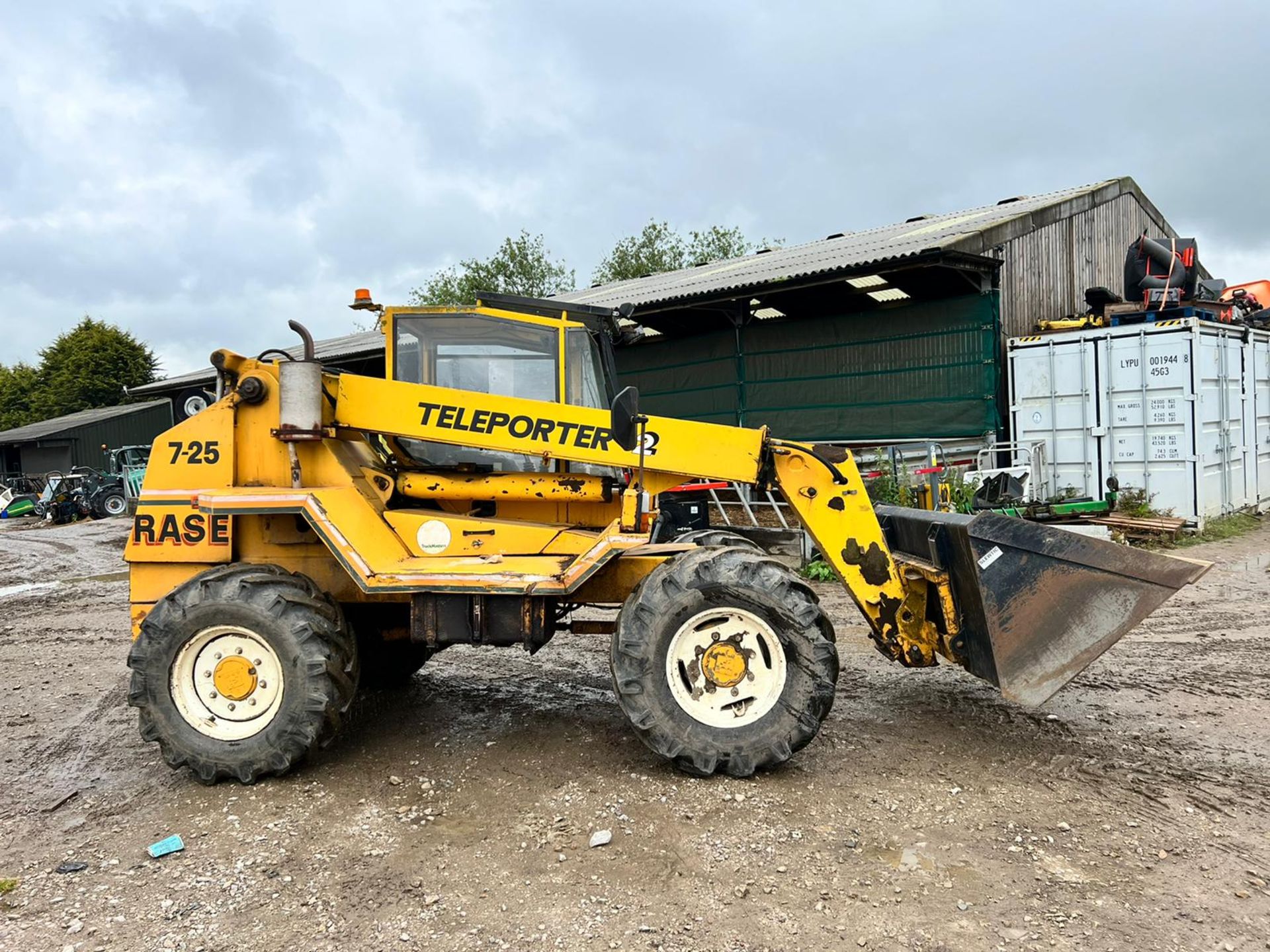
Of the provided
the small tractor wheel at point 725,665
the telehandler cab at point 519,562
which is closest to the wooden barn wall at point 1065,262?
the telehandler cab at point 519,562

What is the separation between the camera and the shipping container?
36.3 ft

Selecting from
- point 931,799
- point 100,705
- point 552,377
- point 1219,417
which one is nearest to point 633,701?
point 931,799

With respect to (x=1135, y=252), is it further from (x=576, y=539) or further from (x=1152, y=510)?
(x=576, y=539)

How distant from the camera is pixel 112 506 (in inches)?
1010

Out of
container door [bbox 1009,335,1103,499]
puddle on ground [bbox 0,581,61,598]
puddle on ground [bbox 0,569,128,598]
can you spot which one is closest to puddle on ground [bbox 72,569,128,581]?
puddle on ground [bbox 0,569,128,598]

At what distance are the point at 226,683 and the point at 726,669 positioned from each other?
2.38m

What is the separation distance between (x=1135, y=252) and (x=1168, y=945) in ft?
40.0

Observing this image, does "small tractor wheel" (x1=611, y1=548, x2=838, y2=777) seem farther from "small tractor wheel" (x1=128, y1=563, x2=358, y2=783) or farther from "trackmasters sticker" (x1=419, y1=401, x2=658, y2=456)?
"small tractor wheel" (x1=128, y1=563, x2=358, y2=783)

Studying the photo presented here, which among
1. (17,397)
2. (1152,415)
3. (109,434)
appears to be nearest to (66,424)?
(109,434)

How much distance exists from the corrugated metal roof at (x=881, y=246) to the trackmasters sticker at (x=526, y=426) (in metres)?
7.60

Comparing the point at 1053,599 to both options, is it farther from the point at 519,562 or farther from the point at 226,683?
the point at 226,683

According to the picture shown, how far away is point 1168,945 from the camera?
2789 millimetres

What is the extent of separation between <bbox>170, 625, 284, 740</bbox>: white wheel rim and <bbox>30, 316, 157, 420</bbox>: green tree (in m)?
49.8

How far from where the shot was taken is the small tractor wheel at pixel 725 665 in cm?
408
